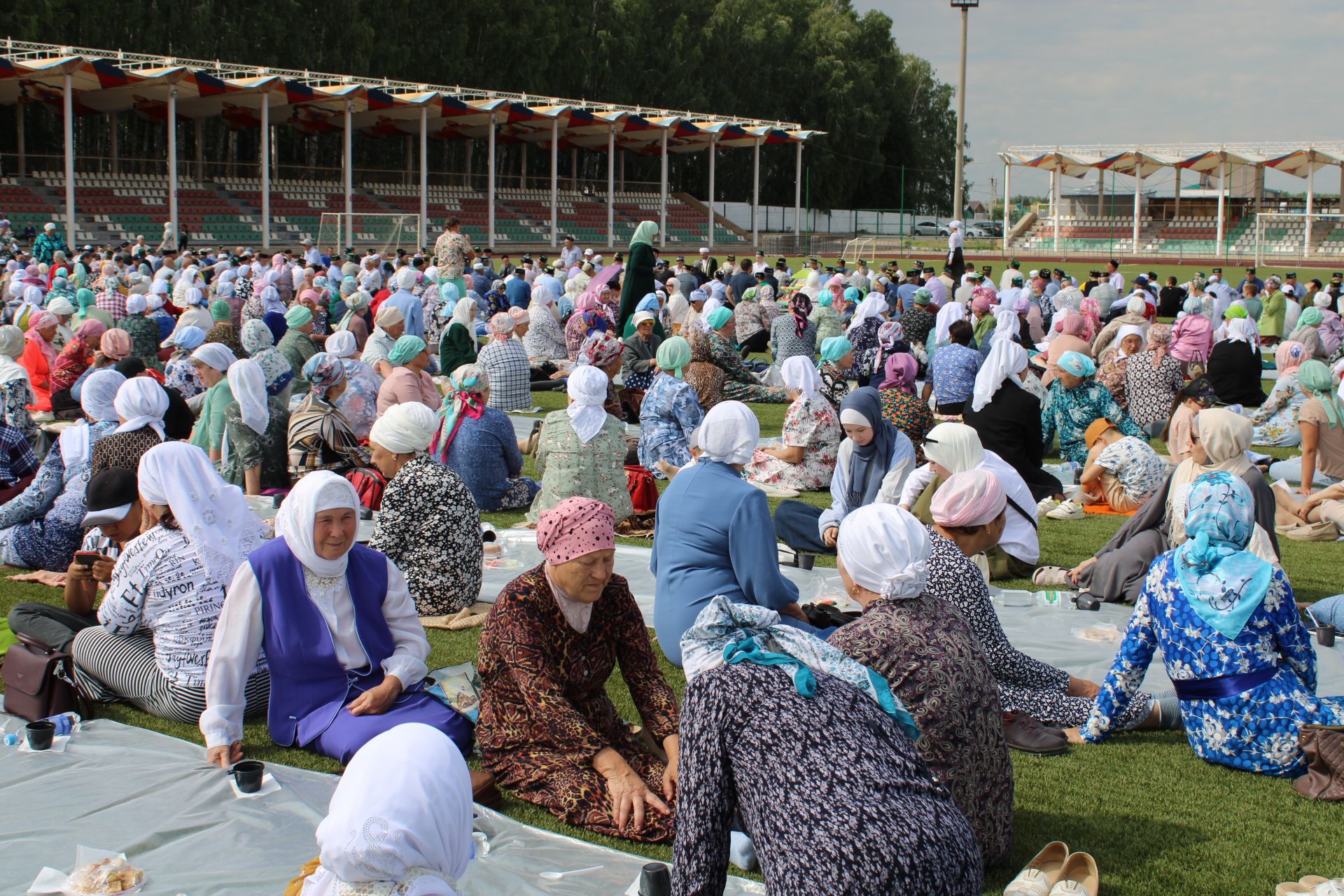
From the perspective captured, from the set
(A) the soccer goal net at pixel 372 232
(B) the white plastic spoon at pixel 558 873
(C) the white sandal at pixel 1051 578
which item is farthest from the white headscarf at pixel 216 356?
(A) the soccer goal net at pixel 372 232

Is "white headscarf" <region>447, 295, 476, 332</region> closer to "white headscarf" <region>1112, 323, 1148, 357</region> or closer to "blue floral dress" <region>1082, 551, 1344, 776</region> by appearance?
"white headscarf" <region>1112, 323, 1148, 357</region>

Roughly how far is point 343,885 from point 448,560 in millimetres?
3468

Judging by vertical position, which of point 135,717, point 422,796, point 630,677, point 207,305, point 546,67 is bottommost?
point 135,717

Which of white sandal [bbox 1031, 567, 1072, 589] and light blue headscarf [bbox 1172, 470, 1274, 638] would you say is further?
white sandal [bbox 1031, 567, 1072, 589]

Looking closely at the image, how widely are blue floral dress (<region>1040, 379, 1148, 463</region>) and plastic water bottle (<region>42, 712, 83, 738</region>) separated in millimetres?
6648

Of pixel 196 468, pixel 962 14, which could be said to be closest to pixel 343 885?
pixel 196 468

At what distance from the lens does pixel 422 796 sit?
2.01 metres

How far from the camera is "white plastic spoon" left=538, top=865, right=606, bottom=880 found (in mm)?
3396

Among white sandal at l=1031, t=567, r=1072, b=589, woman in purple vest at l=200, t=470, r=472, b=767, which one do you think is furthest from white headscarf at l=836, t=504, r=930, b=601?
white sandal at l=1031, t=567, r=1072, b=589

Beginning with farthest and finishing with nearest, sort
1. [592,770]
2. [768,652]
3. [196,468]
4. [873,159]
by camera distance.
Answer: [873,159] < [196,468] < [592,770] < [768,652]

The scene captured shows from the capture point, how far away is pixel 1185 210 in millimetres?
51906

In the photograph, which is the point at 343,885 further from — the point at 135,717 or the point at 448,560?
the point at 448,560

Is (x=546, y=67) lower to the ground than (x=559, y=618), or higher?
higher

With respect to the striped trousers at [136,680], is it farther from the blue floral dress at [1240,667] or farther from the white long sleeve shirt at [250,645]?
the blue floral dress at [1240,667]
